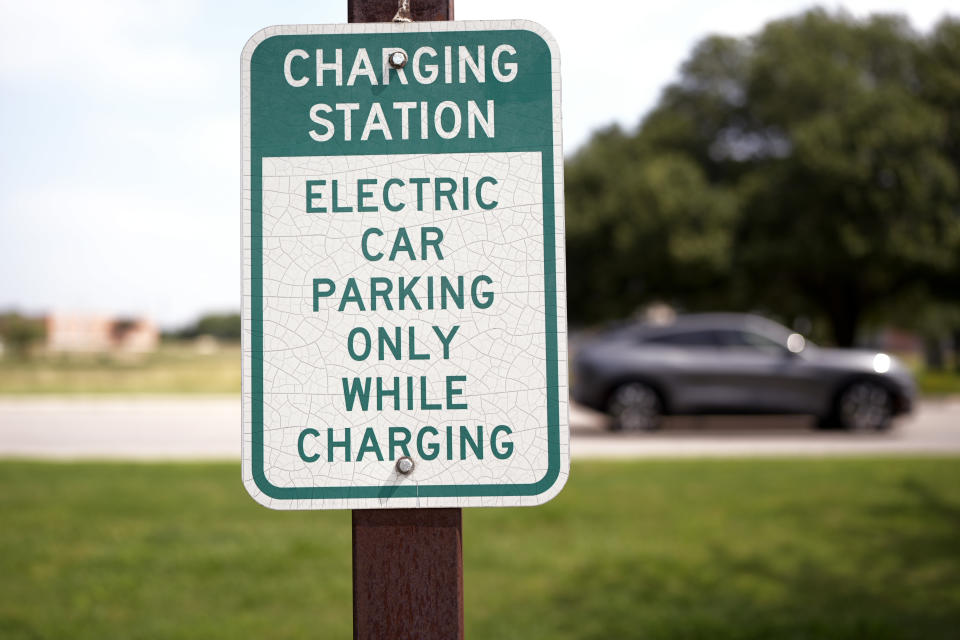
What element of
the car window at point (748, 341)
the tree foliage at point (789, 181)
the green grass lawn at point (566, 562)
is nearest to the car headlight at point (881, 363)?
the car window at point (748, 341)

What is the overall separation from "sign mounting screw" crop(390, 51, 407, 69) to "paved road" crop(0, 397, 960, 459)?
9039mm

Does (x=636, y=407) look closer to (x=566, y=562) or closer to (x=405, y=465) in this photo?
(x=566, y=562)

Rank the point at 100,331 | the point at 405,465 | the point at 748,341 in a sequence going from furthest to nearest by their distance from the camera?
the point at 100,331, the point at 748,341, the point at 405,465

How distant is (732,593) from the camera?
4.80 meters

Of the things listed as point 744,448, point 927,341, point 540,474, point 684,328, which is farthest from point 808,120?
point 927,341

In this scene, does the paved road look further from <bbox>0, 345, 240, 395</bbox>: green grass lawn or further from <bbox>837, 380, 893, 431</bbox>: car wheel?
<bbox>0, 345, 240, 395</bbox>: green grass lawn

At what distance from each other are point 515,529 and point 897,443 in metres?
7.26

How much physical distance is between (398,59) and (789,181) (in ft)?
74.4

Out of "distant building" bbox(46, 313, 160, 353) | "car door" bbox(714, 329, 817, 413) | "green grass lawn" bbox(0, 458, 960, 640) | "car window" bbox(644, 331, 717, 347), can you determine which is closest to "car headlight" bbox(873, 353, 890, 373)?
"car door" bbox(714, 329, 817, 413)

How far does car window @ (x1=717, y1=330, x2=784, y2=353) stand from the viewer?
12625mm

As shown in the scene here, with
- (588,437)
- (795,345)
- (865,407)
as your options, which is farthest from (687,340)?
(865,407)

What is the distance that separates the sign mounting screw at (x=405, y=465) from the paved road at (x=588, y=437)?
Answer: 8958 millimetres

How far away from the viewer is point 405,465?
1.37m

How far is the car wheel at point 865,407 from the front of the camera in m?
12.5
